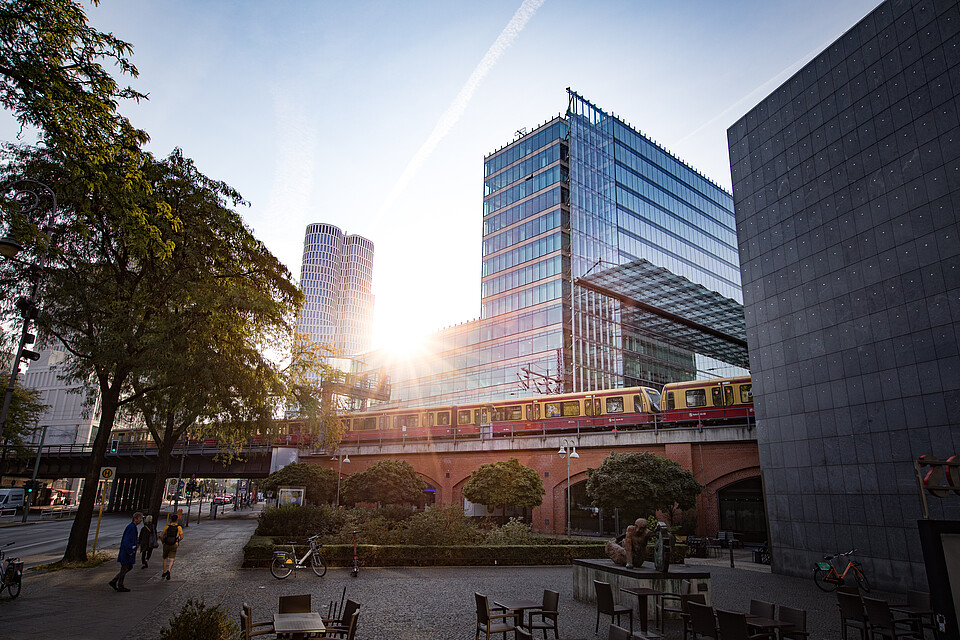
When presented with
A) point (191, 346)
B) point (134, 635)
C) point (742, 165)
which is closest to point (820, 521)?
point (742, 165)

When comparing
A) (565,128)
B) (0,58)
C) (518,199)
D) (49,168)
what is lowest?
(0,58)

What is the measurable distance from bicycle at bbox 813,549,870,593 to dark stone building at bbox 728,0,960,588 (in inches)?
19.3

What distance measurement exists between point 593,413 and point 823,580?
56.4 feet

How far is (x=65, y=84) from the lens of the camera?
905cm

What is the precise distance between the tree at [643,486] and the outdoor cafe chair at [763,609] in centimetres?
1513

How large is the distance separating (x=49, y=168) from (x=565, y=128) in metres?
54.0

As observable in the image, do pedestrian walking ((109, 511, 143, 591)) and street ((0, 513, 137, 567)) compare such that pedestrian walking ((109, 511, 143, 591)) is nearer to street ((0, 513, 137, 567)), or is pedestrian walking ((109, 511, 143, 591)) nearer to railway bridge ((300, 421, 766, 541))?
street ((0, 513, 137, 567))

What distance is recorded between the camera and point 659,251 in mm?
67188

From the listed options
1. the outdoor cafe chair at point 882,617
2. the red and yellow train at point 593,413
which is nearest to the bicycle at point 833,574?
the outdoor cafe chair at point 882,617

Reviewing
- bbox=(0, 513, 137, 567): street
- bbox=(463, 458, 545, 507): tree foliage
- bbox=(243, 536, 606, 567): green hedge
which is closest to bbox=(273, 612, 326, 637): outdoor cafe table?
bbox=(243, 536, 606, 567): green hedge

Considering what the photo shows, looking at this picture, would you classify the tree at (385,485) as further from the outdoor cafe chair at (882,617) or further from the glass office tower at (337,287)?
the glass office tower at (337,287)

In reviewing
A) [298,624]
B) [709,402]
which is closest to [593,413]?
[709,402]

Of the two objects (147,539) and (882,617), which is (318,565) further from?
(882,617)

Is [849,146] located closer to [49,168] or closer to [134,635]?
[134,635]
